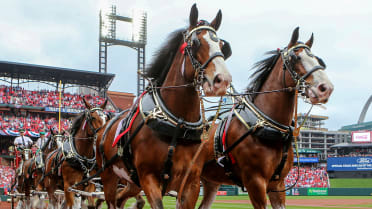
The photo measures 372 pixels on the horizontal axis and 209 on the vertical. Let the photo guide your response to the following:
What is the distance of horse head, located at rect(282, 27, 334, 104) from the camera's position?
5.08m

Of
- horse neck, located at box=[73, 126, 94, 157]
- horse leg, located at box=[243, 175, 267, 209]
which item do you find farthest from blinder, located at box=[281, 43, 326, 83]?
horse neck, located at box=[73, 126, 94, 157]

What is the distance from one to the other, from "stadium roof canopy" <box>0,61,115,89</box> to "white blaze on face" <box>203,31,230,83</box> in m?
41.2

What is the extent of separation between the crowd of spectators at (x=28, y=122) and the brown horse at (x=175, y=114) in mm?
36383

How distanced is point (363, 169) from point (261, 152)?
52440 millimetres

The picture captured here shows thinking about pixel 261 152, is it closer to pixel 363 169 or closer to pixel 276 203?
pixel 276 203

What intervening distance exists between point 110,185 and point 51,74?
134 ft

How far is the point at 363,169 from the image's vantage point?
52531mm

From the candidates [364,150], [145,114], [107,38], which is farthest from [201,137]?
[364,150]

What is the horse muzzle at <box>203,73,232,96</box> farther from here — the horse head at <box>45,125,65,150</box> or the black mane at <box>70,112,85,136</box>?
the horse head at <box>45,125,65,150</box>

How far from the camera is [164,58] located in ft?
16.4

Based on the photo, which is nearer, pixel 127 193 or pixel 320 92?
pixel 320 92

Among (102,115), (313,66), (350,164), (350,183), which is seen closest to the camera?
(313,66)

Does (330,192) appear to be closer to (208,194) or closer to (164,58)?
(208,194)

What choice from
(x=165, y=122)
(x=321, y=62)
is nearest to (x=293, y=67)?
(x=321, y=62)
